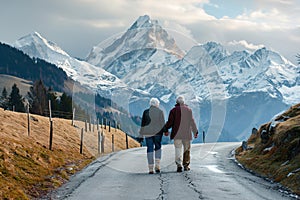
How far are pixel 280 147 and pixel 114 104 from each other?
7.98 meters

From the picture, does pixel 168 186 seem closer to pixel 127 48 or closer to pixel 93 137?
pixel 127 48

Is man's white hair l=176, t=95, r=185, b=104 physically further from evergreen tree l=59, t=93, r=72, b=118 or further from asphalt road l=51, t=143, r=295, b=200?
evergreen tree l=59, t=93, r=72, b=118

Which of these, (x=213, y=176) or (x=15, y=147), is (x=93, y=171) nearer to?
(x=15, y=147)

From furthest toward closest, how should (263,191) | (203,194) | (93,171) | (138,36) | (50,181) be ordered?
(138,36)
(93,171)
(50,181)
(263,191)
(203,194)

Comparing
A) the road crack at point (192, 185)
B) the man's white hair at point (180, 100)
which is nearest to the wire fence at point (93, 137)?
the man's white hair at point (180, 100)

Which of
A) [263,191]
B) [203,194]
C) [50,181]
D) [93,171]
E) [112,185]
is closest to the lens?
[203,194]

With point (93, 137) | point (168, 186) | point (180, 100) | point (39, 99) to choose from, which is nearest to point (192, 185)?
point (168, 186)

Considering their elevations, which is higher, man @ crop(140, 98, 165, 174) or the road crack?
man @ crop(140, 98, 165, 174)

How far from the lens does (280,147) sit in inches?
742

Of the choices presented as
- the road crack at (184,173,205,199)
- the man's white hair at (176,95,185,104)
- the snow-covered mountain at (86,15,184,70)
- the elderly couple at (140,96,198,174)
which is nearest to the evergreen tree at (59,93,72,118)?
the snow-covered mountain at (86,15,184,70)

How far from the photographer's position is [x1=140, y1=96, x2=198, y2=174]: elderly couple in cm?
1569

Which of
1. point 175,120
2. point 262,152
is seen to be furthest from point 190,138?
point 262,152

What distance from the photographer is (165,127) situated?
1593cm

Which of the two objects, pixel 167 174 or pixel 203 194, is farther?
pixel 167 174
